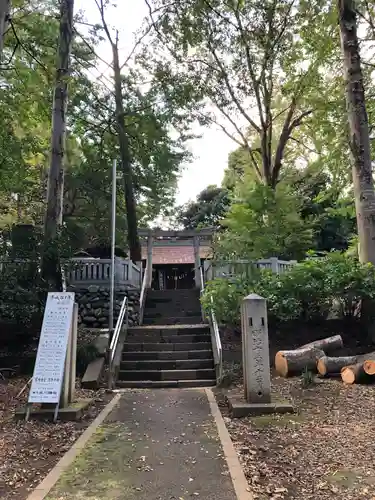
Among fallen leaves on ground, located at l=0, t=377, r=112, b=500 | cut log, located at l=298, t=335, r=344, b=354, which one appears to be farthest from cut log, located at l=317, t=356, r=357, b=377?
fallen leaves on ground, located at l=0, t=377, r=112, b=500

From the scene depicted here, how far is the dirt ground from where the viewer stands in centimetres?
370

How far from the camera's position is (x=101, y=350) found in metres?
9.41

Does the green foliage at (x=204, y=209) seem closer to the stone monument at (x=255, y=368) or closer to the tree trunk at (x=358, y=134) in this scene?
the tree trunk at (x=358, y=134)

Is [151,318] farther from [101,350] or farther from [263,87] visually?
[263,87]

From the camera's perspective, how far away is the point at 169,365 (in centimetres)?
964

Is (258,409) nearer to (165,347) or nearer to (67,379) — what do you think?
(67,379)

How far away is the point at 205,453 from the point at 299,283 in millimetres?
5930

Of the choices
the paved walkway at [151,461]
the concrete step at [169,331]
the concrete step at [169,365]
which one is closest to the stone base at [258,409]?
the paved walkway at [151,461]

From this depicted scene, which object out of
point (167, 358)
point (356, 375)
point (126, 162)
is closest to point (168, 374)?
point (167, 358)

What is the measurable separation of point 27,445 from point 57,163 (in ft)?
21.6

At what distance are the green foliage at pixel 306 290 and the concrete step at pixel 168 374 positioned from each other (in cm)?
146

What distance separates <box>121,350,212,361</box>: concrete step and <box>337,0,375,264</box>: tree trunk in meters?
4.20

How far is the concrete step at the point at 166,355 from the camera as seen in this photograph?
390 inches

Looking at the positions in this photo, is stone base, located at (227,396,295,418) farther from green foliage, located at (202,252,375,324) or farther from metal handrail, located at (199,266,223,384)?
green foliage, located at (202,252,375,324)
